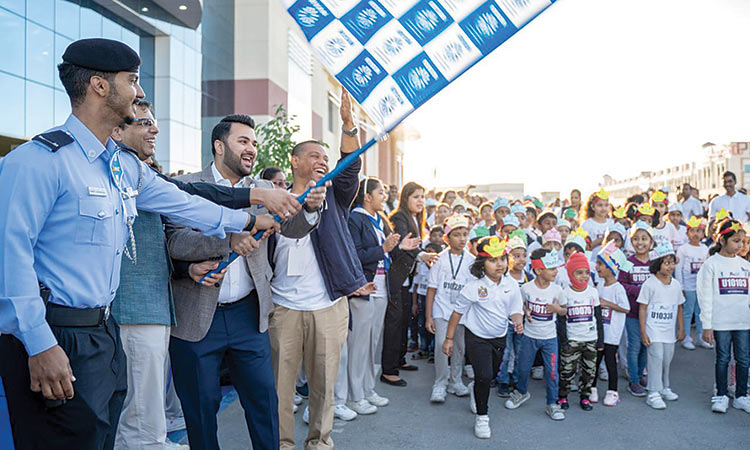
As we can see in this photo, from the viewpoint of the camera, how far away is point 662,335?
5.92 metres

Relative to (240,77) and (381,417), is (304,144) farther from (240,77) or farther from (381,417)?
(240,77)

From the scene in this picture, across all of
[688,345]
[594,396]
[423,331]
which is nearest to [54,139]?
[594,396]

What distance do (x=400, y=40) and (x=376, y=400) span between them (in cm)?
394

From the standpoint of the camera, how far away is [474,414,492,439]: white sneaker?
4.86 metres

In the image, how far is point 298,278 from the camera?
419 centimetres

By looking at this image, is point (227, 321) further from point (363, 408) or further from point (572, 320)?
point (572, 320)

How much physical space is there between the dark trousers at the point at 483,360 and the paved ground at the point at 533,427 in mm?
323

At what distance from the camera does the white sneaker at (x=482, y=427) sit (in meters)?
4.86

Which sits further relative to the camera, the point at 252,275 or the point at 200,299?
the point at 252,275

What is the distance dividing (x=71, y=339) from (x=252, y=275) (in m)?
1.48

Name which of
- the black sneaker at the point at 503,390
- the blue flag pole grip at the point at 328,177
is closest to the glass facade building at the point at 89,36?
the blue flag pole grip at the point at 328,177

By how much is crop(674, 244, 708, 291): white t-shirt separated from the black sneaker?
373 cm

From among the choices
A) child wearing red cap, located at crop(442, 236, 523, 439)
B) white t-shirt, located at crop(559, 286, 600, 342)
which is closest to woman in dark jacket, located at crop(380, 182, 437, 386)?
child wearing red cap, located at crop(442, 236, 523, 439)

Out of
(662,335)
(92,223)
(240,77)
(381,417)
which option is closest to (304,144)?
(92,223)
